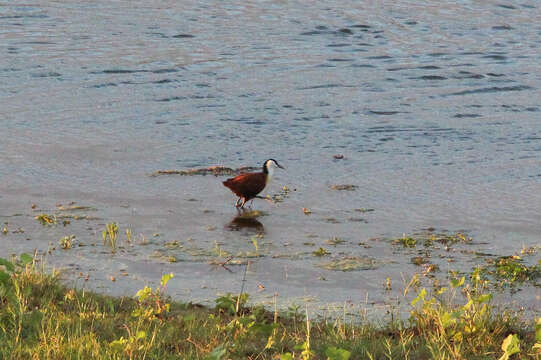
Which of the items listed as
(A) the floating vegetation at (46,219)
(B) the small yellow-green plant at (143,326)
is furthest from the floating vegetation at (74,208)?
(B) the small yellow-green plant at (143,326)

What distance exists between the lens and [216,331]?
5973mm

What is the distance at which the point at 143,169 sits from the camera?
1213 cm

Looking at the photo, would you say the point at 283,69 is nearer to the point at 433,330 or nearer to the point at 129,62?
the point at 129,62

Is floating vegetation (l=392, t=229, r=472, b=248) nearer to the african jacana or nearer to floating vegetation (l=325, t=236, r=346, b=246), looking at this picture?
floating vegetation (l=325, t=236, r=346, b=246)

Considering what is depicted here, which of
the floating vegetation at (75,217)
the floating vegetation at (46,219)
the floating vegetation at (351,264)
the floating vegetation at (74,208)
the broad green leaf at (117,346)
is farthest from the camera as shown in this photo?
the floating vegetation at (74,208)

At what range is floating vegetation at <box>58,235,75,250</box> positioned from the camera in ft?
28.8

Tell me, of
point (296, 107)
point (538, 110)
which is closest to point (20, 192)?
point (296, 107)

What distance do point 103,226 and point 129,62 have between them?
1038 centimetres

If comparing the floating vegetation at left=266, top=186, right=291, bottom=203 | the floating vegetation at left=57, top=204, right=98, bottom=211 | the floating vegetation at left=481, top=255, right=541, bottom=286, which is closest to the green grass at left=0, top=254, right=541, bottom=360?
the floating vegetation at left=481, top=255, right=541, bottom=286

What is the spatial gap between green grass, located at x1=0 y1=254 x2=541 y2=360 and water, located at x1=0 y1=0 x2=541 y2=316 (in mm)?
965

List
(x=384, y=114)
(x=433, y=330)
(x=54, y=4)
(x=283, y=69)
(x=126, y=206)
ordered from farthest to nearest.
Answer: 1. (x=54, y=4)
2. (x=283, y=69)
3. (x=384, y=114)
4. (x=126, y=206)
5. (x=433, y=330)

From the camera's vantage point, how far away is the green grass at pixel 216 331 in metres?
5.32

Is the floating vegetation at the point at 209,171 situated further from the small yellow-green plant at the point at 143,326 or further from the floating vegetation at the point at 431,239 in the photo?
the small yellow-green plant at the point at 143,326

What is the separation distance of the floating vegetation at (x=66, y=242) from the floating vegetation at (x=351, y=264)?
227 centimetres
